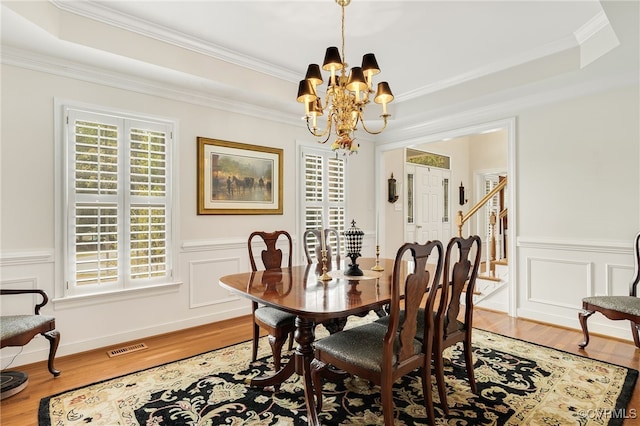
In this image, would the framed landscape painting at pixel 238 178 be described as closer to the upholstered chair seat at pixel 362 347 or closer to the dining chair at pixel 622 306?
the upholstered chair seat at pixel 362 347

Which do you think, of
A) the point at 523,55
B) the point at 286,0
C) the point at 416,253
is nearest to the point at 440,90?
the point at 523,55

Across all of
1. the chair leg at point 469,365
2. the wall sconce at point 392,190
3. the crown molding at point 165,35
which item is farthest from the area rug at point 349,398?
the wall sconce at point 392,190

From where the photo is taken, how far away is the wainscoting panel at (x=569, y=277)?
3238 mm

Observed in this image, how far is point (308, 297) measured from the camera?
6.28ft

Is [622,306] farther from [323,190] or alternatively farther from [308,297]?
[323,190]

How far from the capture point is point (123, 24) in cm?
281

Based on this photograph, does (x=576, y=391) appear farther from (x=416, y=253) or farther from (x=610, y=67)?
(x=610, y=67)

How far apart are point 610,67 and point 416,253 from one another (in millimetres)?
2960

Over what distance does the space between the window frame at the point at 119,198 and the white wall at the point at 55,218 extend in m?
0.05

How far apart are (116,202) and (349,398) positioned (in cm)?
267

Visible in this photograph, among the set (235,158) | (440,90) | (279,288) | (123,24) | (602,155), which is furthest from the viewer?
(440,90)

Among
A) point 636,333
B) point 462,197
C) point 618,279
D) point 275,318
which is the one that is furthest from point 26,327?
point 462,197

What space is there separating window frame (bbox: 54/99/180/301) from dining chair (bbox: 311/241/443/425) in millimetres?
2238

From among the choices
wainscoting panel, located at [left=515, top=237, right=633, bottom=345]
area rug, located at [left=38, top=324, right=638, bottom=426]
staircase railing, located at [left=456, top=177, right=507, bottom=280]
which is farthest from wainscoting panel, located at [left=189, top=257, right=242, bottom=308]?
wainscoting panel, located at [left=515, top=237, right=633, bottom=345]
